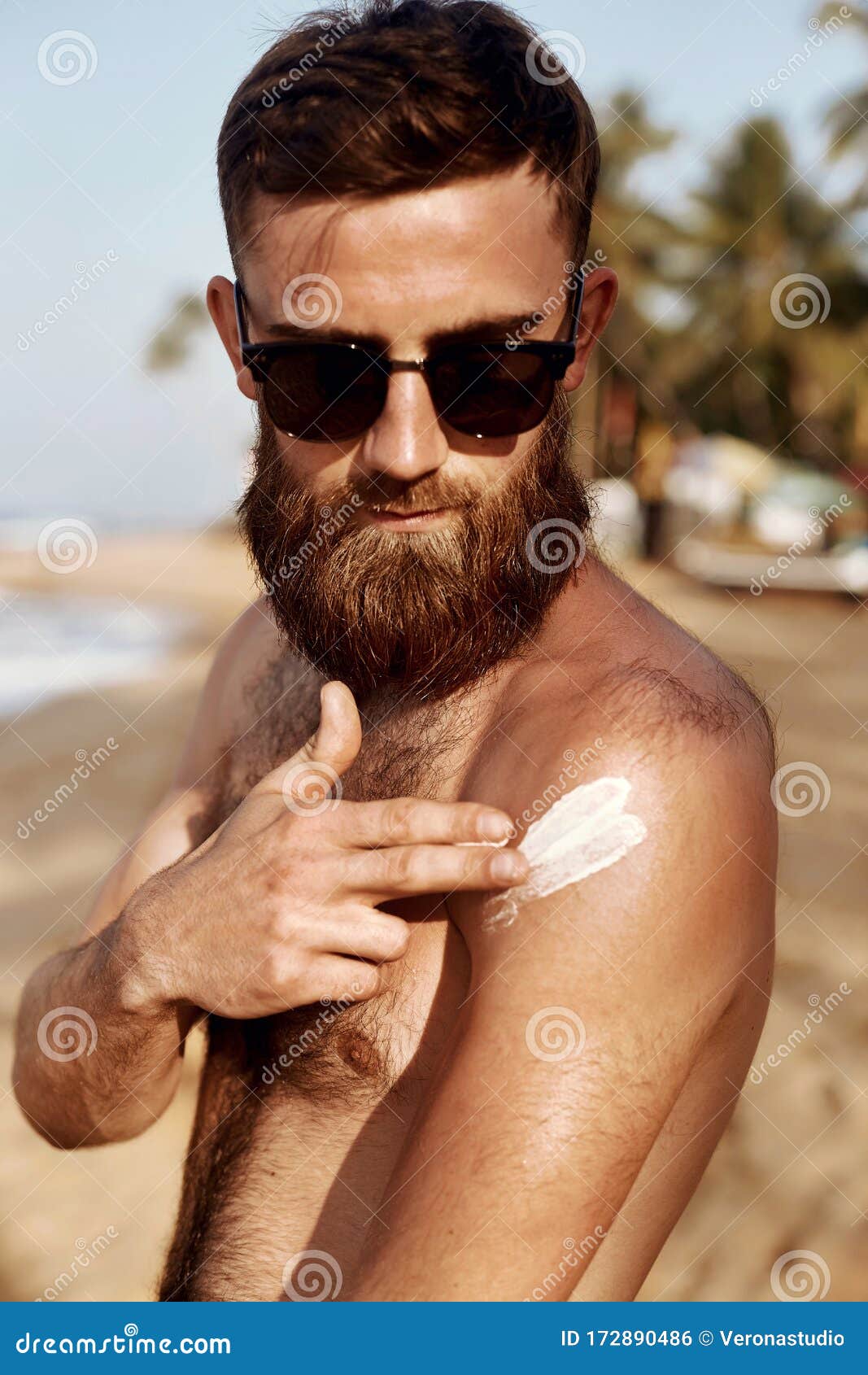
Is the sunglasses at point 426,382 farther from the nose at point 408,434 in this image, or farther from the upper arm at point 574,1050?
the upper arm at point 574,1050

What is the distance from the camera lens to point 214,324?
257 cm

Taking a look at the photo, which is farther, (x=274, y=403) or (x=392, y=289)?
(x=274, y=403)

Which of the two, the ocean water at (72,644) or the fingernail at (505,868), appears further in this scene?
the ocean water at (72,644)

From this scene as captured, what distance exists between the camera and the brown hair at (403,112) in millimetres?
1926

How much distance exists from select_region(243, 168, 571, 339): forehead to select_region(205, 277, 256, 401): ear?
17.3 inches

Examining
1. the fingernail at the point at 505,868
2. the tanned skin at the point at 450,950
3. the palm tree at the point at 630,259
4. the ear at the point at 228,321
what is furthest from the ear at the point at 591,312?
the palm tree at the point at 630,259

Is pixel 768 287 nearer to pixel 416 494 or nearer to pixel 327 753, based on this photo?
pixel 416 494

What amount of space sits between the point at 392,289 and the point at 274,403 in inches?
13.7

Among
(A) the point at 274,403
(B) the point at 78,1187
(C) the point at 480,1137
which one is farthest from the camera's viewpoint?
(B) the point at 78,1187

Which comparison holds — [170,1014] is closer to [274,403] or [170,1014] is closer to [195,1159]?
[195,1159]

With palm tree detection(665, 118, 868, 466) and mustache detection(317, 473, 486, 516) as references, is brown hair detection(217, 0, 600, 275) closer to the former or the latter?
mustache detection(317, 473, 486, 516)

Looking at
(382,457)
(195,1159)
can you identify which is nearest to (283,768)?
(382,457)

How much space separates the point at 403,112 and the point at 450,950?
4.47 feet

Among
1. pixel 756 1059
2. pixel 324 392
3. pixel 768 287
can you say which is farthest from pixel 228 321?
pixel 768 287
